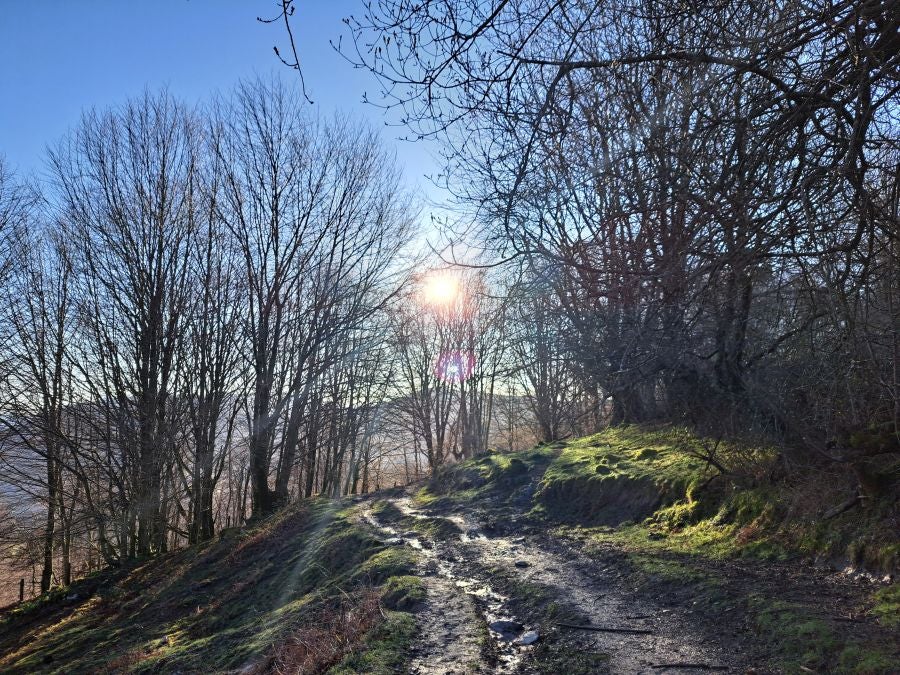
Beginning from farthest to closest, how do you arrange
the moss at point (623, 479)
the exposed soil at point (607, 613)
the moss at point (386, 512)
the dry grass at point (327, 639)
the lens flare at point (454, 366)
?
1. the lens flare at point (454, 366)
2. the moss at point (386, 512)
3. the moss at point (623, 479)
4. the dry grass at point (327, 639)
5. the exposed soil at point (607, 613)

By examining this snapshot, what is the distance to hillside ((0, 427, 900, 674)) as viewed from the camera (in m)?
4.23

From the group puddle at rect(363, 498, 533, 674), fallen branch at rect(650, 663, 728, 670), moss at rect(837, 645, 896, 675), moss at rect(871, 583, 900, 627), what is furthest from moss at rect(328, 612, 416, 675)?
moss at rect(871, 583, 900, 627)

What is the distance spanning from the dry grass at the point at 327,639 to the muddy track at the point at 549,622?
61 cm

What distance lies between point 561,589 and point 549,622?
0.86 metres

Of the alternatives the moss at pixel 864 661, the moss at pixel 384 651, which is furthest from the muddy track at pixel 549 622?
the moss at pixel 864 661

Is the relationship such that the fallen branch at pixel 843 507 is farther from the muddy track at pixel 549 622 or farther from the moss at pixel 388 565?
the moss at pixel 388 565

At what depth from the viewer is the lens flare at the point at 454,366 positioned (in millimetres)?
33719

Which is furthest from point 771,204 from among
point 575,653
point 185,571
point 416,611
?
point 185,571

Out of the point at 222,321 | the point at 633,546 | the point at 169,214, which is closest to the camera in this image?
the point at 633,546

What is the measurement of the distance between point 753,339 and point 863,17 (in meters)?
3.86

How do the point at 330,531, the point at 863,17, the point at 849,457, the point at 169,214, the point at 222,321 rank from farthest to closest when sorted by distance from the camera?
the point at 222,321
the point at 169,214
the point at 330,531
the point at 849,457
the point at 863,17

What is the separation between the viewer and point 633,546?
7.11 meters

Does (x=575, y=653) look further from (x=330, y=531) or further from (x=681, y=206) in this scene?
(x=330, y=531)

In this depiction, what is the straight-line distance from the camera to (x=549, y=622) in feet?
17.0
